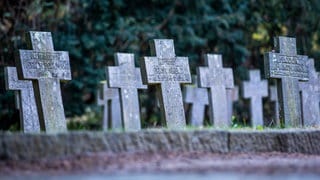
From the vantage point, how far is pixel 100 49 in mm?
17469

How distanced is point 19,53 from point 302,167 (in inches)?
180

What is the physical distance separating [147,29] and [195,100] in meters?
3.26

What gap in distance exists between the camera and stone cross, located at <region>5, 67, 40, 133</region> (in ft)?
35.5

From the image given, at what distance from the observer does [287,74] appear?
1049 centimetres

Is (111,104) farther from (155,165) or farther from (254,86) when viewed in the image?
(155,165)

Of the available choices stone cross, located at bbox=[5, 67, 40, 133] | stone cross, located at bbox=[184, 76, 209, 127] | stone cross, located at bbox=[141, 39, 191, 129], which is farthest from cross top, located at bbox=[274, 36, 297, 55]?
stone cross, located at bbox=[184, 76, 209, 127]

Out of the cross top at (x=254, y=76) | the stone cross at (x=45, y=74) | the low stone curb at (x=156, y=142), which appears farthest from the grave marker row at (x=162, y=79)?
the cross top at (x=254, y=76)

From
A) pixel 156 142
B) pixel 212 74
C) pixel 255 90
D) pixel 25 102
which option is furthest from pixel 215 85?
pixel 156 142

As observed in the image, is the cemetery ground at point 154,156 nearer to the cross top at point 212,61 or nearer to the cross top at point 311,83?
the cross top at point 311,83

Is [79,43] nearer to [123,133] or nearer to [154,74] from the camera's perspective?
[154,74]

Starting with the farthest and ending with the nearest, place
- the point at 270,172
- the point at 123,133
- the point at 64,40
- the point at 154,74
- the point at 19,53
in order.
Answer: the point at 64,40
the point at 154,74
the point at 19,53
the point at 123,133
the point at 270,172

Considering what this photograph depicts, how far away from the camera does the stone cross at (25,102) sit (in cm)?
1081

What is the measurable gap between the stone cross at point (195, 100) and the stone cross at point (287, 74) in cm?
402

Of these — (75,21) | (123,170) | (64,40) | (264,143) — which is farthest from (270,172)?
(75,21)
